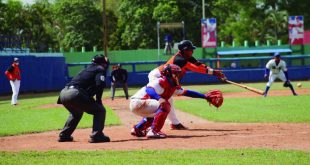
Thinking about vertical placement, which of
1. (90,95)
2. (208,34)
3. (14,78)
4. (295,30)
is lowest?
(14,78)

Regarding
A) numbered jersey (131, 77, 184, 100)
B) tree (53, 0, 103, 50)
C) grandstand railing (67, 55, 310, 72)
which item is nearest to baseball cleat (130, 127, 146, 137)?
numbered jersey (131, 77, 184, 100)

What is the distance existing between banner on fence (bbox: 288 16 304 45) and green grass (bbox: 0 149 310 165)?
37702 millimetres

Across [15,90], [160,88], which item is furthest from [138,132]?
[15,90]

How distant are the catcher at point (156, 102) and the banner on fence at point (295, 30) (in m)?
35.3

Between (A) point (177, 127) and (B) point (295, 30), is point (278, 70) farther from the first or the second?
(B) point (295, 30)

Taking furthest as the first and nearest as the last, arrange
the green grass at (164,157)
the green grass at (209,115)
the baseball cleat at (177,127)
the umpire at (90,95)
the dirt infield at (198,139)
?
the green grass at (209,115), the baseball cleat at (177,127), the umpire at (90,95), the dirt infield at (198,139), the green grass at (164,157)

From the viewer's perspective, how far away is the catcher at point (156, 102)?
1112cm

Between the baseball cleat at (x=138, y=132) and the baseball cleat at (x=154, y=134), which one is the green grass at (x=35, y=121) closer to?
the baseball cleat at (x=138, y=132)

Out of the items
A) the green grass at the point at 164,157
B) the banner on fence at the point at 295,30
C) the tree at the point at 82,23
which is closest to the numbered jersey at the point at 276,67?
the green grass at the point at 164,157

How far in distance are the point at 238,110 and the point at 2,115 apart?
7.53m

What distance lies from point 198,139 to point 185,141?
389mm

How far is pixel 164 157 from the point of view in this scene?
8375 millimetres

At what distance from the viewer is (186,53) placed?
12281mm

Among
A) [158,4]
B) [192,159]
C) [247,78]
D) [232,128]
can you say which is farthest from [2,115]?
[158,4]
